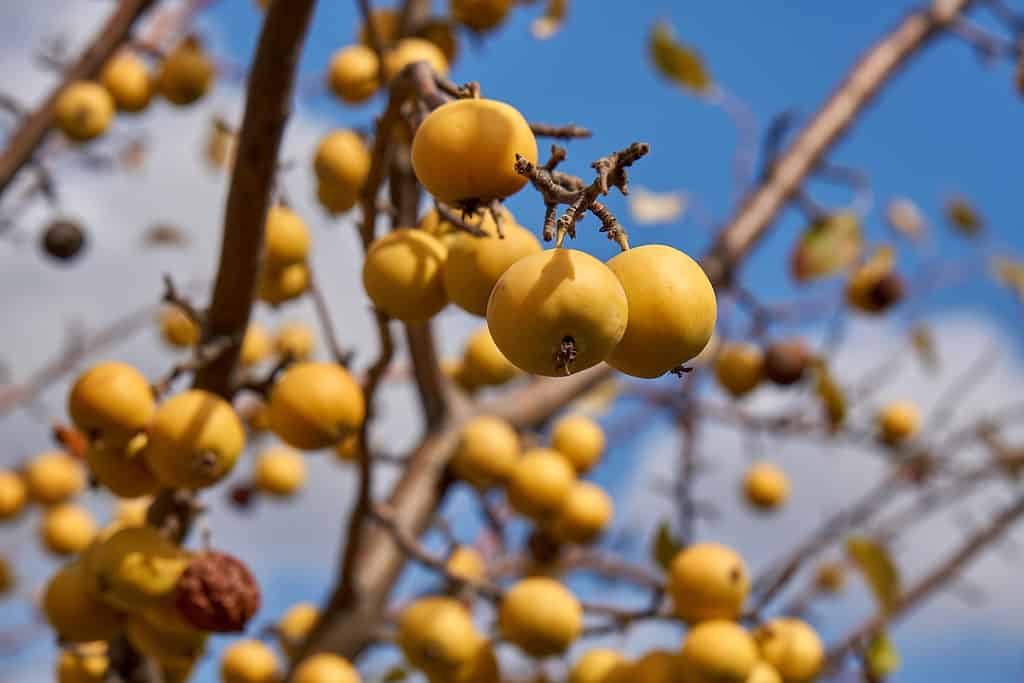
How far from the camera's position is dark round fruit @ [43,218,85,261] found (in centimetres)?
299

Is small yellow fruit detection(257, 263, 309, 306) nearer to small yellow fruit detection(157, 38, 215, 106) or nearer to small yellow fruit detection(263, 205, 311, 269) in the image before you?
small yellow fruit detection(263, 205, 311, 269)

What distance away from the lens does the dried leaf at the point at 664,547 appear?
2.19 m

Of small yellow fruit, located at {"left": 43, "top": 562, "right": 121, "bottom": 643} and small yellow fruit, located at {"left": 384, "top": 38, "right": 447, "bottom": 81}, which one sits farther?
small yellow fruit, located at {"left": 384, "top": 38, "right": 447, "bottom": 81}

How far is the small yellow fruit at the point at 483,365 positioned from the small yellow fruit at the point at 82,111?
4.96ft

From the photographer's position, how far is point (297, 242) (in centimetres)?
187

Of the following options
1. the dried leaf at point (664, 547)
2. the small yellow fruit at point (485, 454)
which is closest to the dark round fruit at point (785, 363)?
the small yellow fruit at point (485, 454)

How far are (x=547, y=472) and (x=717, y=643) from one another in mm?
933

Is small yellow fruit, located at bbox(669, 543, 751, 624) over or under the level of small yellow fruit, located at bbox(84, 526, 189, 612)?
over

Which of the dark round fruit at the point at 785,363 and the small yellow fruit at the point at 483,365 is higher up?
the dark round fruit at the point at 785,363

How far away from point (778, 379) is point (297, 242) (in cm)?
235

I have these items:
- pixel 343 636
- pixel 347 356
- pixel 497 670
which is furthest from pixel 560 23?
pixel 343 636

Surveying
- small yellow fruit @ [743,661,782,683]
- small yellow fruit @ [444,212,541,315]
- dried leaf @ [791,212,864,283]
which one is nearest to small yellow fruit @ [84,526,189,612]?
small yellow fruit @ [444,212,541,315]

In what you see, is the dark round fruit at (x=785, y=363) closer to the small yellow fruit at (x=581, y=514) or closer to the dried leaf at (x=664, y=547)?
the small yellow fruit at (x=581, y=514)

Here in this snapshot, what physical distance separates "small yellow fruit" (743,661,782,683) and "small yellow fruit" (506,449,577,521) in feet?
2.88
